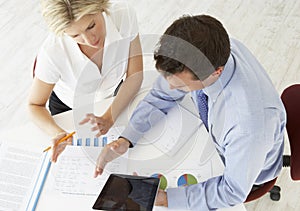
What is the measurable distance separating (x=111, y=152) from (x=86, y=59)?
0.38 meters

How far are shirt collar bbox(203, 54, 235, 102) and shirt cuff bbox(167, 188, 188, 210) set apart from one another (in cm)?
32

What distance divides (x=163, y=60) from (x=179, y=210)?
490 millimetres

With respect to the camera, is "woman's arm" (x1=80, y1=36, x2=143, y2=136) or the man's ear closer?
the man's ear

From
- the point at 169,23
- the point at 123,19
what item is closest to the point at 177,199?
the point at 123,19

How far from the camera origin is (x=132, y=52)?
180 cm

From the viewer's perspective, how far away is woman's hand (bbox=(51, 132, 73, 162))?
1533mm

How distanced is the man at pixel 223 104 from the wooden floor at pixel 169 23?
4.21 feet

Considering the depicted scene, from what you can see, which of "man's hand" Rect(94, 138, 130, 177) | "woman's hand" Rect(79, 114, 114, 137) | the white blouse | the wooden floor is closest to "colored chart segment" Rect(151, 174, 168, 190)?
"man's hand" Rect(94, 138, 130, 177)

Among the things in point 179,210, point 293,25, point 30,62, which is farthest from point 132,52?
point 293,25

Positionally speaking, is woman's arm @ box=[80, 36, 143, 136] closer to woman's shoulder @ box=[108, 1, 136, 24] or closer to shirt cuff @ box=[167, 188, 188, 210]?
woman's shoulder @ box=[108, 1, 136, 24]

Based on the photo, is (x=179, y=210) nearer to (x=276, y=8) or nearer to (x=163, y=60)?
(x=163, y=60)

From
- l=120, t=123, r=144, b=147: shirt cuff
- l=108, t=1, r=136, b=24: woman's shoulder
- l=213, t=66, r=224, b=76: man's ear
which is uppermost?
l=213, t=66, r=224, b=76: man's ear

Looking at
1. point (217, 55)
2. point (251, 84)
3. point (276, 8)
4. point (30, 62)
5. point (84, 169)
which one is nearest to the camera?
point (217, 55)

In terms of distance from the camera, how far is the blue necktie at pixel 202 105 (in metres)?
1.53
